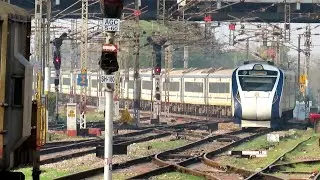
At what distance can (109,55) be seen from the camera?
10.8 metres

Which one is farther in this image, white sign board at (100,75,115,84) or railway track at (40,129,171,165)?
railway track at (40,129,171,165)

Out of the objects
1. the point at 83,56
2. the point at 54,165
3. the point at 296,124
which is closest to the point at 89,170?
the point at 54,165

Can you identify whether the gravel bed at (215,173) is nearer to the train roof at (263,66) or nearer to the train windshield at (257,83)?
the train windshield at (257,83)

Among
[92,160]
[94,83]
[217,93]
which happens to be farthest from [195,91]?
[92,160]

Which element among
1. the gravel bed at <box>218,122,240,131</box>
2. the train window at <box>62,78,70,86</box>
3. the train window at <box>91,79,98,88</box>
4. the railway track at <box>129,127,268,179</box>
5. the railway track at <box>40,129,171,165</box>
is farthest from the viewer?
the train window at <box>62,78,70,86</box>

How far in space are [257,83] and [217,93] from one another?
1689cm

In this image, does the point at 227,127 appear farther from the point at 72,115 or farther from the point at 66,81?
the point at 66,81

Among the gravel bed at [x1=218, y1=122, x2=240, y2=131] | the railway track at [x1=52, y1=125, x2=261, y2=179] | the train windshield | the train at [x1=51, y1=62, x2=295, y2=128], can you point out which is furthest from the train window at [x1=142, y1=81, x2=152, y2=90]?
the railway track at [x1=52, y1=125, x2=261, y2=179]

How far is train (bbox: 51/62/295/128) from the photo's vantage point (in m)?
32.1

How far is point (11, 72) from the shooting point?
841 cm

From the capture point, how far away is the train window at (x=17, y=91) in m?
8.50

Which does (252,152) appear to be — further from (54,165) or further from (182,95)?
(182,95)

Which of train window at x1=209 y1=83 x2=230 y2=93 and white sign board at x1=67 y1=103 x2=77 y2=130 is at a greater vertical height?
train window at x1=209 y1=83 x2=230 y2=93

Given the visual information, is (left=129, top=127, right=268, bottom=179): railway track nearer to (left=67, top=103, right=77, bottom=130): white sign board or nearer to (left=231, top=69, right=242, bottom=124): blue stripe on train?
(left=231, top=69, right=242, bottom=124): blue stripe on train
